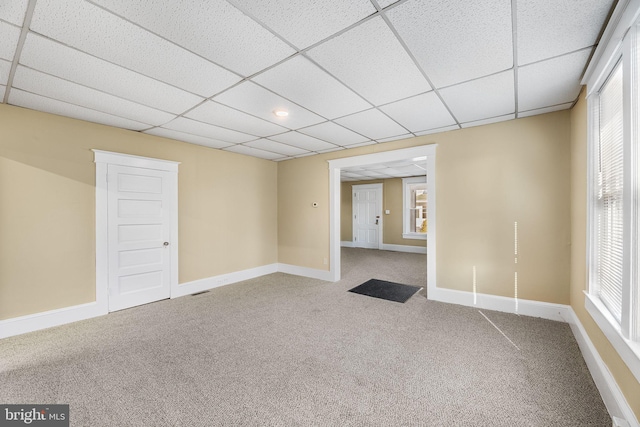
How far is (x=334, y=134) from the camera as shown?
12.9 ft

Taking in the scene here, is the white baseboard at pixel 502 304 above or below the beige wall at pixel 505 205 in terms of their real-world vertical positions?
below

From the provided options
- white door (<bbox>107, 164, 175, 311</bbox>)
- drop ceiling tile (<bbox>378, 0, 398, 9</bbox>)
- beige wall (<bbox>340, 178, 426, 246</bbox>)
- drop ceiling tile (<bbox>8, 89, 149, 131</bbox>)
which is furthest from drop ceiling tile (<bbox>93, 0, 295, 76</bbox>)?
beige wall (<bbox>340, 178, 426, 246</bbox>)

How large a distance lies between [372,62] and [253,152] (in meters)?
3.39

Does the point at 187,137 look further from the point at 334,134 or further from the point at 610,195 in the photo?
the point at 610,195

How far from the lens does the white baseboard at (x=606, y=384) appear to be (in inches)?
58.1

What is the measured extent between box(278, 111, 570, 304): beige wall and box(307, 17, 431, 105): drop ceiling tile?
1.67 m

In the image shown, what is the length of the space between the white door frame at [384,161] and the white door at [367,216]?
4.35m

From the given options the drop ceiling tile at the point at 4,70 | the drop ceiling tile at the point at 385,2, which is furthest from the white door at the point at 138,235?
the drop ceiling tile at the point at 385,2

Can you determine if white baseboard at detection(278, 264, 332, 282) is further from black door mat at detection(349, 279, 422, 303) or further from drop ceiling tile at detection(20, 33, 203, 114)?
drop ceiling tile at detection(20, 33, 203, 114)

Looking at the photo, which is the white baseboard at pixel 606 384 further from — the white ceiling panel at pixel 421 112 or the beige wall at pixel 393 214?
the beige wall at pixel 393 214

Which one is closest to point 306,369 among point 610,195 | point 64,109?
point 610,195

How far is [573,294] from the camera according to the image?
2.92 meters

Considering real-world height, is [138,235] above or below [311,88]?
below

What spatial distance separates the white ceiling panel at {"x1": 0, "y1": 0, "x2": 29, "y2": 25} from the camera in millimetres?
1456
